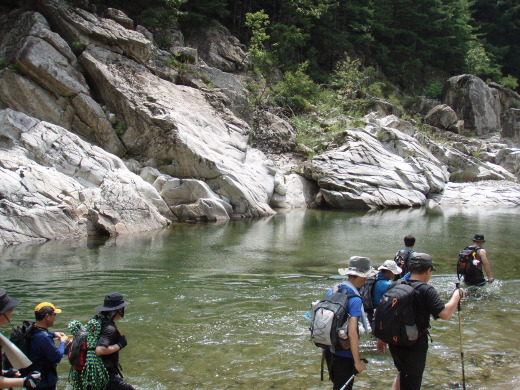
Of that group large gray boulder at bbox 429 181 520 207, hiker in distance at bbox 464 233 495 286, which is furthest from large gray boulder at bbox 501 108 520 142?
hiker in distance at bbox 464 233 495 286

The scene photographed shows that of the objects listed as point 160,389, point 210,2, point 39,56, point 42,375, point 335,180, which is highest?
point 210,2

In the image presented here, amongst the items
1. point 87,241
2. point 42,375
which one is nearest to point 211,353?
point 42,375

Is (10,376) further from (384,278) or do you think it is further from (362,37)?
(362,37)

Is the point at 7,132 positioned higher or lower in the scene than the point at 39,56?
lower

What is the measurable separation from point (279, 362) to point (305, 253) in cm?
851

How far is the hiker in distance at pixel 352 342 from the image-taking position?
4.21 m

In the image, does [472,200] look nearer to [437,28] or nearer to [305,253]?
[305,253]

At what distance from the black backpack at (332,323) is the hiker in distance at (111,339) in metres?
1.87

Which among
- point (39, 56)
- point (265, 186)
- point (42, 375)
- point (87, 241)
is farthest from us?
point (265, 186)

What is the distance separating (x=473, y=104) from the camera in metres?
46.8

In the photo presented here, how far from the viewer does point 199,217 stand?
22.5 m

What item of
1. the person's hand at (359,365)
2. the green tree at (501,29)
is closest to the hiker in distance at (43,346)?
the person's hand at (359,365)

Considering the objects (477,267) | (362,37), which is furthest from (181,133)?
(362,37)

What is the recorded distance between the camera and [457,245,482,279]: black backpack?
9219mm
